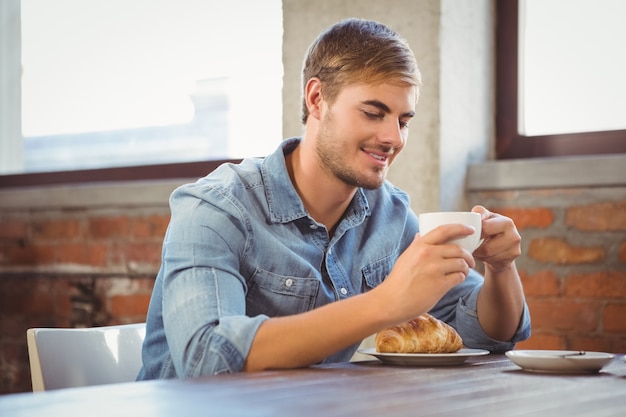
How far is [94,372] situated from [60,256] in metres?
1.98

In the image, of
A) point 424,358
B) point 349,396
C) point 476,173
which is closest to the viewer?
point 349,396

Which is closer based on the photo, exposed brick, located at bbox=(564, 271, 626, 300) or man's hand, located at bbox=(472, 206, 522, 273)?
man's hand, located at bbox=(472, 206, 522, 273)

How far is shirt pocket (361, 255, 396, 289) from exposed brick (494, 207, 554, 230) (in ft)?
2.65

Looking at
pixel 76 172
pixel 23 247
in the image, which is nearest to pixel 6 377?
pixel 23 247

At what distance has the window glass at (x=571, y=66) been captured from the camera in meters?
2.59

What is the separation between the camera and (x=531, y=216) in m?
2.56

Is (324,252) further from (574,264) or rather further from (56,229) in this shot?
(56,229)

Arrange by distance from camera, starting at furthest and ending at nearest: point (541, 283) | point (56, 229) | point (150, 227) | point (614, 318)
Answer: point (56, 229)
point (150, 227)
point (541, 283)
point (614, 318)

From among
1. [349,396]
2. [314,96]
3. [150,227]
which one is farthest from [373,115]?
[150,227]

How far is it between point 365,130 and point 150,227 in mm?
1763

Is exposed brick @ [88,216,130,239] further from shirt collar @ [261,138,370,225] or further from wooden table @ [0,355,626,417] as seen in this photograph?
wooden table @ [0,355,626,417]

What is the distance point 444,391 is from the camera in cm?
115

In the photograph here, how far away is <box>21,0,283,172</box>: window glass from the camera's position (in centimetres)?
330

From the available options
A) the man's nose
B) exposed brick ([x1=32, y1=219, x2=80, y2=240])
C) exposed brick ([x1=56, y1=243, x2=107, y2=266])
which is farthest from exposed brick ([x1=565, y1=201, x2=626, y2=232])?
exposed brick ([x1=32, y1=219, x2=80, y2=240])
